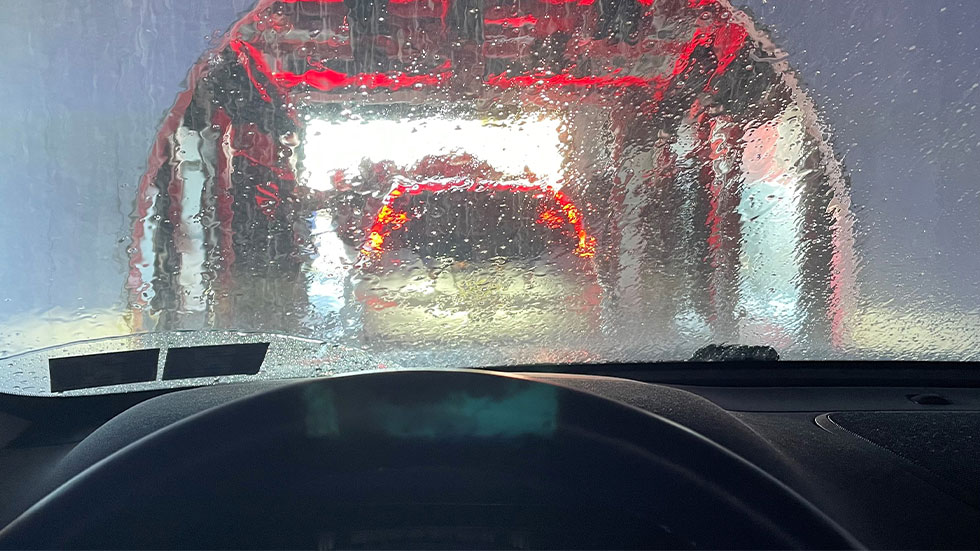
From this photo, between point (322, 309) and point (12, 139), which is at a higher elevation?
point (12, 139)

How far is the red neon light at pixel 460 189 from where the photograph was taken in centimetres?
319

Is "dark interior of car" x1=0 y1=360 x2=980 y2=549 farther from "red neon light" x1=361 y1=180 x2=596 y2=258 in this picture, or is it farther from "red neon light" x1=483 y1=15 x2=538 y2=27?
"red neon light" x1=483 y1=15 x2=538 y2=27

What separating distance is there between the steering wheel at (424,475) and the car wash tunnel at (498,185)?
1722 mm

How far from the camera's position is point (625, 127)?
3240 millimetres

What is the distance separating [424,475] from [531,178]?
2084 millimetres

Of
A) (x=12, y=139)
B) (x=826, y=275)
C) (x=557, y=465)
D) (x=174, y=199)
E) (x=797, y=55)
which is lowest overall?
(x=557, y=465)

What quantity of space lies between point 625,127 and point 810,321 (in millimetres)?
1153

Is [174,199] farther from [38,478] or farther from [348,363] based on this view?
[38,478]

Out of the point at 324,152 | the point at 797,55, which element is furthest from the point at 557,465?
the point at 797,55

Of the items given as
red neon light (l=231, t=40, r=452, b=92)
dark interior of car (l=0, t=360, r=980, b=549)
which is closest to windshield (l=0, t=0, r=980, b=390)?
red neon light (l=231, t=40, r=452, b=92)

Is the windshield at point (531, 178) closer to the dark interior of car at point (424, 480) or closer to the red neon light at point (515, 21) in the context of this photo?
the red neon light at point (515, 21)

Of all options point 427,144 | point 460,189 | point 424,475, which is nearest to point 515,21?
point 427,144

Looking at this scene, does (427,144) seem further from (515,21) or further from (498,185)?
(515,21)

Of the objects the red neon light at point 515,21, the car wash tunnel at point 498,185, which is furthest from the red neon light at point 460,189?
the red neon light at point 515,21
